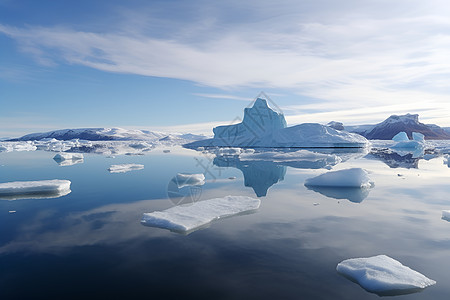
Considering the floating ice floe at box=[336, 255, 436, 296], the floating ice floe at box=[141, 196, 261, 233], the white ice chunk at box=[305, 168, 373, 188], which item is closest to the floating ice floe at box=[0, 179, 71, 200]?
the floating ice floe at box=[141, 196, 261, 233]

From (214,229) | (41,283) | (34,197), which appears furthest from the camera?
(34,197)

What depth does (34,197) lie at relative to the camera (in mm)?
7656

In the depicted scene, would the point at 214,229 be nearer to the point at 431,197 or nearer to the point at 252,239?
the point at 252,239

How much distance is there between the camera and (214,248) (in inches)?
165

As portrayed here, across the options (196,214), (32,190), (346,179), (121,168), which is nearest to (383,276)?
(196,214)

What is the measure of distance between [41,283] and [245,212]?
3741 millimetres

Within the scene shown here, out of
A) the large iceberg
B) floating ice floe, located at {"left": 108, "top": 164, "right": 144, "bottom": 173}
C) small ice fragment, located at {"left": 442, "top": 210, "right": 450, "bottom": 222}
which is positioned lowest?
small ice fragment, located at {"left": 442, "top": 210, "right": 450, "bottom": 222}

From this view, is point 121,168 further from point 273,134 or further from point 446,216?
point 273,134

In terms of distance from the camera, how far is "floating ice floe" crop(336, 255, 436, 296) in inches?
123

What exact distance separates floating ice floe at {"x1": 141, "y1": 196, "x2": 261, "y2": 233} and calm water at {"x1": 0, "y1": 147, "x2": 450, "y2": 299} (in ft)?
0.64

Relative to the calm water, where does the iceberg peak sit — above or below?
above

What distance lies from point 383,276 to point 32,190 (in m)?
8.51

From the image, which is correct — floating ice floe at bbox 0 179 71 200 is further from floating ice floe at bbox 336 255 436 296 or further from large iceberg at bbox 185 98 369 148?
large iceberg at bbox 185 98 369 148

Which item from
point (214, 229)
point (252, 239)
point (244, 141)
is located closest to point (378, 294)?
point (252, 239)
